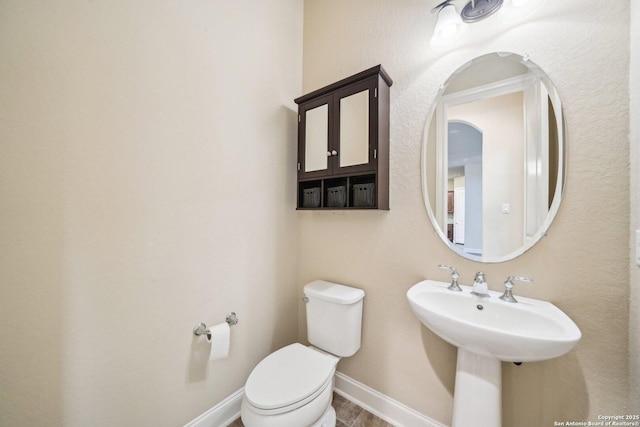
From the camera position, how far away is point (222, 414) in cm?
128

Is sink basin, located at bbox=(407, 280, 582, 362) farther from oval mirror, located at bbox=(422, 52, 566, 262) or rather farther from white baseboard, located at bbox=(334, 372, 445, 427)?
white baseboard, located at bbox=(334, 372, 445, 427)

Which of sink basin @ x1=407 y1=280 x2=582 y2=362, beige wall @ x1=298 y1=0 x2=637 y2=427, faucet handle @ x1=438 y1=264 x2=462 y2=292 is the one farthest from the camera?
faucet handle @ x1=438 y1=264 x2=462 y2=292

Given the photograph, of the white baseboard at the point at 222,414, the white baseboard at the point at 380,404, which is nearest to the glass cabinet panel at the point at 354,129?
the white baseboard at the point at 380,404

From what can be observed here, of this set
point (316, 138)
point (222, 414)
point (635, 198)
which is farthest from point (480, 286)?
point (222, 414)

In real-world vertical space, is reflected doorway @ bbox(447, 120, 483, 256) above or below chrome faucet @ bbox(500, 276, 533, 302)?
above

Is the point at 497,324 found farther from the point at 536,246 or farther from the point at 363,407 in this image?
the point at 363,407

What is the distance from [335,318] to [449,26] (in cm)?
165

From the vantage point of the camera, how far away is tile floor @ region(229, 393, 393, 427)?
130cm

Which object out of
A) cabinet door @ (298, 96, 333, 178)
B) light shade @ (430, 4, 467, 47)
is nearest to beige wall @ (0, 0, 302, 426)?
cabinet door @ (298, 96, 333, 178)

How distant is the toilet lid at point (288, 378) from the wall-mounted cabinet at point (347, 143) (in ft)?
2.81

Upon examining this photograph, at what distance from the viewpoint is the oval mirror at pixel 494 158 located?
3.22ft

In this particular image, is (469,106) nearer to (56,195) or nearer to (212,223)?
(212,223)

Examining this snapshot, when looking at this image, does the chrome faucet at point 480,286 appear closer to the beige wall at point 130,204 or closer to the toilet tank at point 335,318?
the toilet tank at point 335,318

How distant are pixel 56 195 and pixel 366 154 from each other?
4.37 feet
